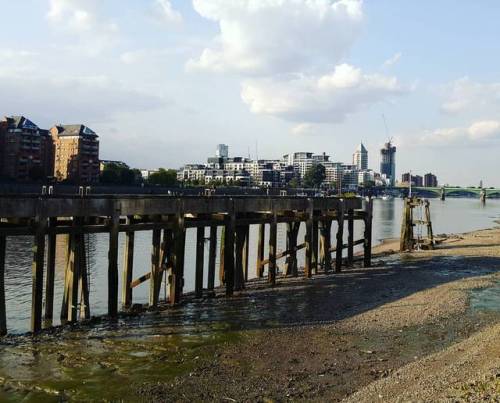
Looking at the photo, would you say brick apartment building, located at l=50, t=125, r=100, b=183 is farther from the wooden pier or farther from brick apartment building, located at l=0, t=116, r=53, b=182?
the wooden pier

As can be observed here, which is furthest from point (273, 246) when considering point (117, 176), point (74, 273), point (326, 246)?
point (117, 176)

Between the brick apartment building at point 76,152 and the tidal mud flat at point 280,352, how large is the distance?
13325cm

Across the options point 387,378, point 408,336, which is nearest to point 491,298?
point 408,336

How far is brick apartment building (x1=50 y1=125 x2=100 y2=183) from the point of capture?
151625mm

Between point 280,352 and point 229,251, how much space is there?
1062 cm

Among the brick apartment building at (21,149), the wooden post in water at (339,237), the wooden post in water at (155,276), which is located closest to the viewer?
the wooden post in water at (155,276)

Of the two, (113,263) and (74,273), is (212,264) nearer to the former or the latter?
(113,263)

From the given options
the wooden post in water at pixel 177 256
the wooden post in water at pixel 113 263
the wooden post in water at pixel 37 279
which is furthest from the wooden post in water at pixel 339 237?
the wooden post in water at pixel 37 279

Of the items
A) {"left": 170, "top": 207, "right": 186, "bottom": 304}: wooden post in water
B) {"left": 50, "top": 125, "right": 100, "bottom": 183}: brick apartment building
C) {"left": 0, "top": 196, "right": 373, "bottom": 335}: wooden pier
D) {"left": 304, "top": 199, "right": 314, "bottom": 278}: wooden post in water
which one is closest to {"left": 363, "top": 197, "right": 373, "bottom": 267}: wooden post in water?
{"left": 0, "top": 196, "right": 373, "bottom": 335}: wooden pier

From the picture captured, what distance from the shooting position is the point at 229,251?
27.9 metres

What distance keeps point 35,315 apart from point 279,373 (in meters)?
9.97

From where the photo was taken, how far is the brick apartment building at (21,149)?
136 metres

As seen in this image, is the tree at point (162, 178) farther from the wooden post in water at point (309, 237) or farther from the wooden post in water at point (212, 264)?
the wooden post in water at point (212, 264)

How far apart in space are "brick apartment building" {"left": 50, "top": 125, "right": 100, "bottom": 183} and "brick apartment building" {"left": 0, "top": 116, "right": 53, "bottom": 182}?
7.93 m
